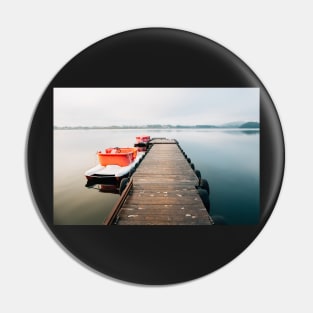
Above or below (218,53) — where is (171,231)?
below

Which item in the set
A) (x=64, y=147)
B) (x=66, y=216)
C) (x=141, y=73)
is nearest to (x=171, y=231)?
(x=66, y=216)

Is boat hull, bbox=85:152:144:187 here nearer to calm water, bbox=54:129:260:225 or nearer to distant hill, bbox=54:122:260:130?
calm water, bbox=54:129:260:225

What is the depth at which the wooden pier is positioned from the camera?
1.70m

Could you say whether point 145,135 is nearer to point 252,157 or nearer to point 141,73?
point 141,73

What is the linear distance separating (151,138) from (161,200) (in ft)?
1.25

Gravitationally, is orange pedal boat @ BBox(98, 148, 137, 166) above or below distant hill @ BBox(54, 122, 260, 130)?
below

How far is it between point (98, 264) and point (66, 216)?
1.01 feet

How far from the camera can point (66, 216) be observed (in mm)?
1674

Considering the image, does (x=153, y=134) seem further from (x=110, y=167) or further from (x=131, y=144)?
(x=110, y=167)

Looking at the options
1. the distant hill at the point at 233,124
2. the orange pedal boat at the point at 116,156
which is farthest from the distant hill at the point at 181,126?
the orange pedal boat at the point at 116,156

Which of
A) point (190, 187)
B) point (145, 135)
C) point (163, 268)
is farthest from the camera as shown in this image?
point (190, 187)

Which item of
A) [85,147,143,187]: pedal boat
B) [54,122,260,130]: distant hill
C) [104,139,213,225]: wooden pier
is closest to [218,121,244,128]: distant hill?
[54,122,260,130]: distant hill

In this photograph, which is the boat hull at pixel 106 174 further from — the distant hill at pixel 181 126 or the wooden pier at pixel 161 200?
the distant hill at pixel 181 126

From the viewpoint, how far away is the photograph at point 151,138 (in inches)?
66.2
